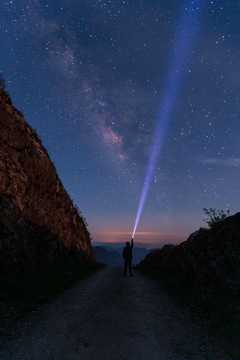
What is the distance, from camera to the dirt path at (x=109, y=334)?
4020 millimetres

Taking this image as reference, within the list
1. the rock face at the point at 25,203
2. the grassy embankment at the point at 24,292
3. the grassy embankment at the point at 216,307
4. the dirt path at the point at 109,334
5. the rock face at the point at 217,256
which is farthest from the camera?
the rock face at the point at 25,203

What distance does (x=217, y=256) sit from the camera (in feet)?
26.4

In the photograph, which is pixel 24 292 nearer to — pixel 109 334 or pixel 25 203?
pixel 109 334

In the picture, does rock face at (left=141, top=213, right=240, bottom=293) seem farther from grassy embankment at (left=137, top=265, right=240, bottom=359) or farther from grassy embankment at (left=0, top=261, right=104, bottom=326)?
grassy embankment at (left=0, top=261, right=104, bottom=326)

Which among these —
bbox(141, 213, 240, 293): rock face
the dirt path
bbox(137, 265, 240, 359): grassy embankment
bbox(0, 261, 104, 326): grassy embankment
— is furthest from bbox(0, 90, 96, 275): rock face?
bbox(141, 213, 240, 293): rock face

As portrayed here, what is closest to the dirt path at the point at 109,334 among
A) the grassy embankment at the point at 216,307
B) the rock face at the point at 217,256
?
the grassy embankment at the point at 216,307

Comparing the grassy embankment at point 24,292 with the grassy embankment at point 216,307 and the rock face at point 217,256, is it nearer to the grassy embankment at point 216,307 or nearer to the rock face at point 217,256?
the grassy embankment at point 216,307

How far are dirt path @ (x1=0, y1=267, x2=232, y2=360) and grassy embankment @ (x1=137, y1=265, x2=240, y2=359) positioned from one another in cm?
40

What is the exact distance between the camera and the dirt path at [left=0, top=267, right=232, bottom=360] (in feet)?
13.2

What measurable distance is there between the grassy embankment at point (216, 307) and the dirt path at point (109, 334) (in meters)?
0.40

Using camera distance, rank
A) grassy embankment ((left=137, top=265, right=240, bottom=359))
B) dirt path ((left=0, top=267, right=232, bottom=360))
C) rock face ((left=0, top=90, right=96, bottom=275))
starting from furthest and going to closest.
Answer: rock face ((left=0, top=90, right=96, bottom=275)) → grassy embankment ((left=137, top=265, right=240, bottom=359)) → dirt path ((left=0, top=267, right=232, bottom=360))

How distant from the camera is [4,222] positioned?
8.77 m

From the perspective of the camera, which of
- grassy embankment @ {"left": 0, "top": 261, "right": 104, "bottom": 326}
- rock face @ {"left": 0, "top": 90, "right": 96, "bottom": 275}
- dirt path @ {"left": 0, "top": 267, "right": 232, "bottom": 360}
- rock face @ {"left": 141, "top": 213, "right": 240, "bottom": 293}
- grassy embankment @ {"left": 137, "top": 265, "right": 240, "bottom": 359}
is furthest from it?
rock face @ {"left": 0, "top": 90, "right": 96, "bottom": 275}

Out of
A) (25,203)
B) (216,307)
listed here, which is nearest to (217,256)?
(216,307)
